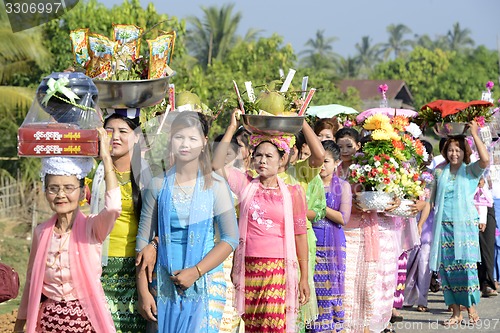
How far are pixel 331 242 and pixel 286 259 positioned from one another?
1.87 metres

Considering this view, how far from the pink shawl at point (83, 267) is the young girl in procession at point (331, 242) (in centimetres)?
366

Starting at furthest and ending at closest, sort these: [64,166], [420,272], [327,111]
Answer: [420,272] < [327,111] < [64,166]

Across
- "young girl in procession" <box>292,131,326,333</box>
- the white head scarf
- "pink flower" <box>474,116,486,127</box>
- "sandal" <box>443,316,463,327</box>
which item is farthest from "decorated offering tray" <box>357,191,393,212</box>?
the white head scarf

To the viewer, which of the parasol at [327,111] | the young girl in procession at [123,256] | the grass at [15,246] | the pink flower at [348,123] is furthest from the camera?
the grass at [15,246]

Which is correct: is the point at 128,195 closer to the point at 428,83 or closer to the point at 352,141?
the point at 352,141

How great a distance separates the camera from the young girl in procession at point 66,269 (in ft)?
16.1

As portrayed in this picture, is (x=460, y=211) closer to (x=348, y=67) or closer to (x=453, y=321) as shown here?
(x=453, y=321)

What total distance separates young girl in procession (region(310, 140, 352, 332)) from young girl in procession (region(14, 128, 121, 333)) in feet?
12.1

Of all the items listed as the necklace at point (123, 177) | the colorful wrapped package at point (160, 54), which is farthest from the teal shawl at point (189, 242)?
the colorful wrapped package at point (160, 54)

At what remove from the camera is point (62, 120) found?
4.96m

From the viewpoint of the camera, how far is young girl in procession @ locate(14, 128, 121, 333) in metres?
4.90

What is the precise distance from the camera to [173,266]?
5375mm

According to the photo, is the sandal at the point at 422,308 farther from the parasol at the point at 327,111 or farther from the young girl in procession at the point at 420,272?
the parasol at the point at 327,111

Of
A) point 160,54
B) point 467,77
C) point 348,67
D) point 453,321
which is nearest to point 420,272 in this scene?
point 453,321
